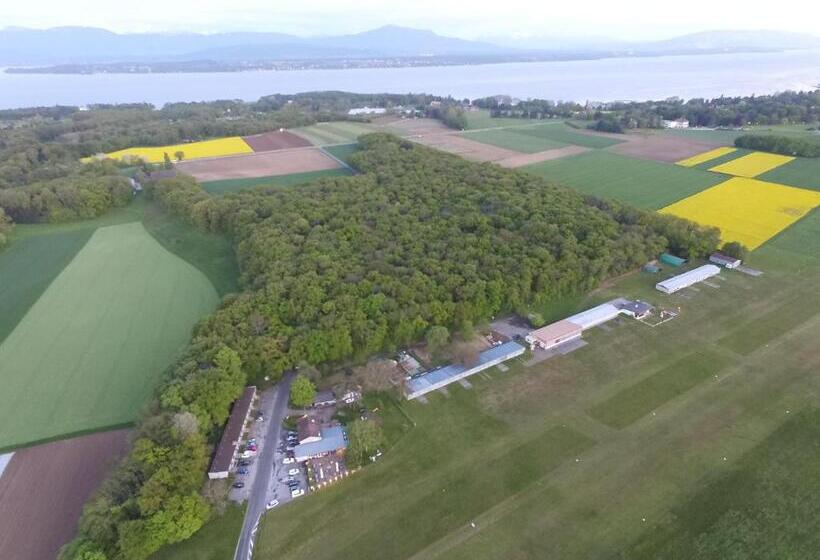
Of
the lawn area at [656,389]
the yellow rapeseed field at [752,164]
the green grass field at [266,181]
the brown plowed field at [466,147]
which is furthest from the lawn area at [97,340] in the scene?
the yellow rapeseed field at [752,164]

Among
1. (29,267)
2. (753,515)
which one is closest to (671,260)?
(753,515)

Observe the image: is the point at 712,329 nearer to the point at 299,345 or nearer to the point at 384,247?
the point at 384,247

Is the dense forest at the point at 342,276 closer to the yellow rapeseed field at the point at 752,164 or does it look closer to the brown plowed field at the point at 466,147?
the brown plowed field at the point at 466,147

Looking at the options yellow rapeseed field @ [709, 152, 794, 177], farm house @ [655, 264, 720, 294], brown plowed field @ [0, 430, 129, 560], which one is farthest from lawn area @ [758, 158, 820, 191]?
brown plowed field @ [0, 430, 129, 560]

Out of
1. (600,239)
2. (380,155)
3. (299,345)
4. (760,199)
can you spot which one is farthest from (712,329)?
(380,155)

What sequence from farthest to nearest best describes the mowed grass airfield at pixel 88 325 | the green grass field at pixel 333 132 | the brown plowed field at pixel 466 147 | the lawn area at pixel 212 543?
the green grass field at pixel 333 132, the brown plowed field at pixel 466 147, the mowed grass airfield at pixel 88 325, the lawn area at pixel 212 543

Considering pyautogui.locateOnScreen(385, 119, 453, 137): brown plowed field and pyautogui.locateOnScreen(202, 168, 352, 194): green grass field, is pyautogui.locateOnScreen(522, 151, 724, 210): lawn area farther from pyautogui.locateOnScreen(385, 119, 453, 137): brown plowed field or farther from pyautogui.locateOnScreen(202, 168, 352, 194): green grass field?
pyautogui.locateOnScreen(385, 119, 453, 137): brown plowed field
